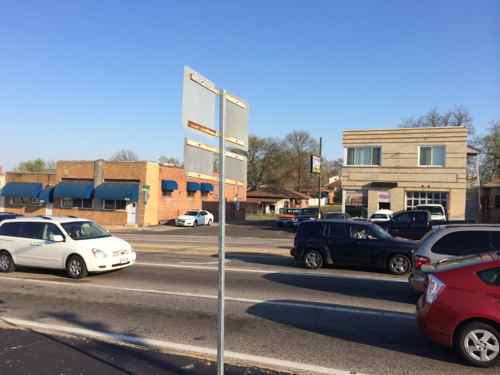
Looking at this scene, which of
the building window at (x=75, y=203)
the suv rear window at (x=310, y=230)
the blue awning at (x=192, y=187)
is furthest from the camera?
the blue awning at (x=192, y=187)

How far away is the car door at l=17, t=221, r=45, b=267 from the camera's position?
39.2 ft

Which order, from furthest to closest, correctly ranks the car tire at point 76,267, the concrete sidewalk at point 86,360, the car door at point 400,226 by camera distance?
the car door at point 400,226, the car tire at point 76,267, the concrete sidewalk at point 86,360

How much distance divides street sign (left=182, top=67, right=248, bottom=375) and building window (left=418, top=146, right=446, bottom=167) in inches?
1269

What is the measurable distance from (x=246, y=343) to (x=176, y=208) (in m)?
38.9

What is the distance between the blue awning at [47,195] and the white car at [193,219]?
39.5ft

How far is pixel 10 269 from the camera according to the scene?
40.9 feet

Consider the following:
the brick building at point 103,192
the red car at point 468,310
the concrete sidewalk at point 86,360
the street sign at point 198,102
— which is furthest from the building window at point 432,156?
the street sign at point 198,102

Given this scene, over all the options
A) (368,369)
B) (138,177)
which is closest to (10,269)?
(368,369)

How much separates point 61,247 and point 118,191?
28108mm

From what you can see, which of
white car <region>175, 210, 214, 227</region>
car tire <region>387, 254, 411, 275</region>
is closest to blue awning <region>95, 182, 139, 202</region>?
white car <region>175, 210, 214, 227</region>

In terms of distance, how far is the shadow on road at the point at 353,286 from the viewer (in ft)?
30.4

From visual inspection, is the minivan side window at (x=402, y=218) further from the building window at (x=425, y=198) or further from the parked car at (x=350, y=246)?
the building window at (x=425, y=198)

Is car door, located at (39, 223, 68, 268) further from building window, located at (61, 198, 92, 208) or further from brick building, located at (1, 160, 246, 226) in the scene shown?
building window, located at (61, 198, 92, 208)

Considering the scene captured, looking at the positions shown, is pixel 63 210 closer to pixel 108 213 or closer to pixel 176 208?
pixel 108 213
